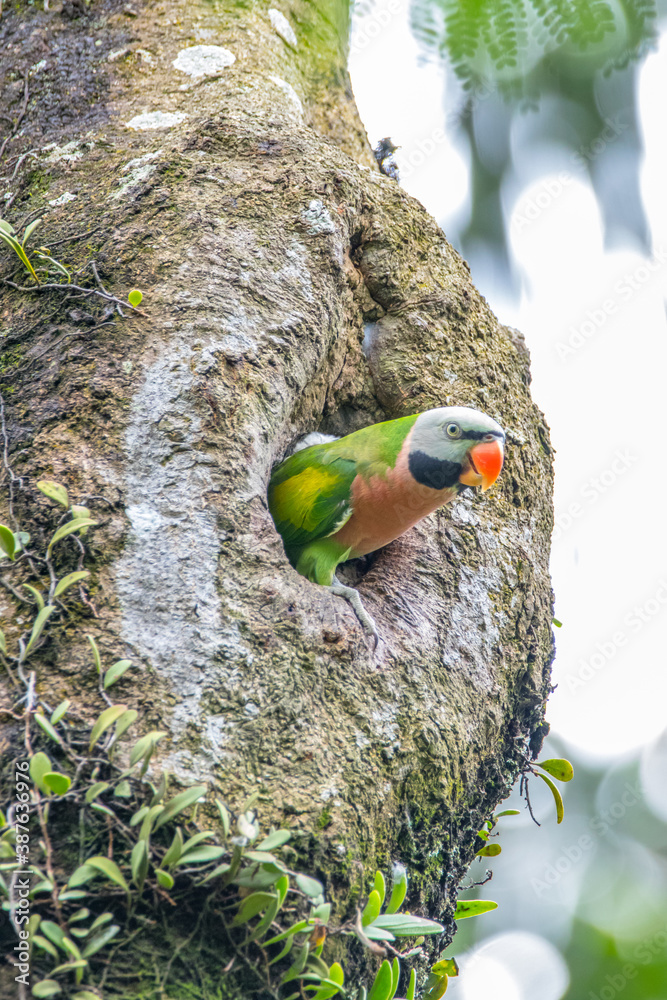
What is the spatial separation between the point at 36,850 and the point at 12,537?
77cm

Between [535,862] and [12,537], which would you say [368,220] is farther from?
[535,862]

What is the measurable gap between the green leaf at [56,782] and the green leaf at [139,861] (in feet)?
0.68

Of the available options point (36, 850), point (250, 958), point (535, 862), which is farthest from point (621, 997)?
point (36, 850)

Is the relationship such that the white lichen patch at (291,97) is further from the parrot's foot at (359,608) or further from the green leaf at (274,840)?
the green leaf at (274,840)

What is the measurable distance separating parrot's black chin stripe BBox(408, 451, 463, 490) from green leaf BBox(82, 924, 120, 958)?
1876mm

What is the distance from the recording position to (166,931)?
1666 mm

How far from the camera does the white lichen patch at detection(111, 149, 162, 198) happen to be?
2783 mm

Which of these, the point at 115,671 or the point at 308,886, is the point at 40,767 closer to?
the point at 115,671

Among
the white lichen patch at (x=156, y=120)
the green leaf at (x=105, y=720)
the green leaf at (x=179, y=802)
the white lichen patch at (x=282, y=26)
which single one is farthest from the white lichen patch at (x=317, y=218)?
the green leaf at (x=179, y=802)

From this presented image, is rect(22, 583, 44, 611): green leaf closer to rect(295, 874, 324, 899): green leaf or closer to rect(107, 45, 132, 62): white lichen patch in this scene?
rect(295, 874, 324, 899): green leaf

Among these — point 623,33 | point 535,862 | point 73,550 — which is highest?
point 623,33

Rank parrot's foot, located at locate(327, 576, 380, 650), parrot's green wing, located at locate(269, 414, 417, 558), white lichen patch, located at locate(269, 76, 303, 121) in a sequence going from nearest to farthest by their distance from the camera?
1. parrot's foot, located at locate(327, 576, 380, 650)
2. parrot's green wing, located at locate(269, 414, 417, 558)
3. white lichen patch, located at locate(269, 76, 303, 121)

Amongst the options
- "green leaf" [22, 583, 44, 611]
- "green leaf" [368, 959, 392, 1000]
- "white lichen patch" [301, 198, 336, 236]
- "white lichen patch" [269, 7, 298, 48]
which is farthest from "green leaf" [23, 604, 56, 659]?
"white lichen patch" [269, 7, 298, 48]

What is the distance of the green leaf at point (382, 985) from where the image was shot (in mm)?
1938
